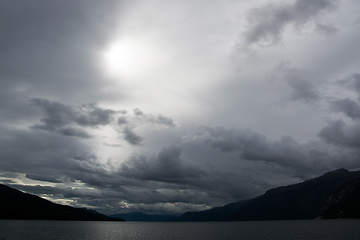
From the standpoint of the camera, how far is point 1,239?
133375 millimetres

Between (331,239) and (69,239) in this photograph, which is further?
(69,239)

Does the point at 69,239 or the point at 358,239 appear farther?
the point at 69,239

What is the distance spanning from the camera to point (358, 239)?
415 ft

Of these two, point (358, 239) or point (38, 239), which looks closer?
point (358, 239)

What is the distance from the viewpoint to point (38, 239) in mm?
140625

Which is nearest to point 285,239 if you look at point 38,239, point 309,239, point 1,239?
point 309,239

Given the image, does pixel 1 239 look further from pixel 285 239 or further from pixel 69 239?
pixel 285 239

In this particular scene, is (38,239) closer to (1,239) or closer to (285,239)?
(1,239)

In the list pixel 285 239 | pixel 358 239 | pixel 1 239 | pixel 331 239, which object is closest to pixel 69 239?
pixel 1 239

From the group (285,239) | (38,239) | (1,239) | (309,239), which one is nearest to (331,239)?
(309,239)

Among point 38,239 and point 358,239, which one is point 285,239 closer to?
point 358,239

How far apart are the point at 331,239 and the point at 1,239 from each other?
185 m

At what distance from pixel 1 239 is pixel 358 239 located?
194251mm

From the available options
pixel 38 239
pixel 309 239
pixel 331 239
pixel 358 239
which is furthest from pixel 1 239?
pixel 358 239
